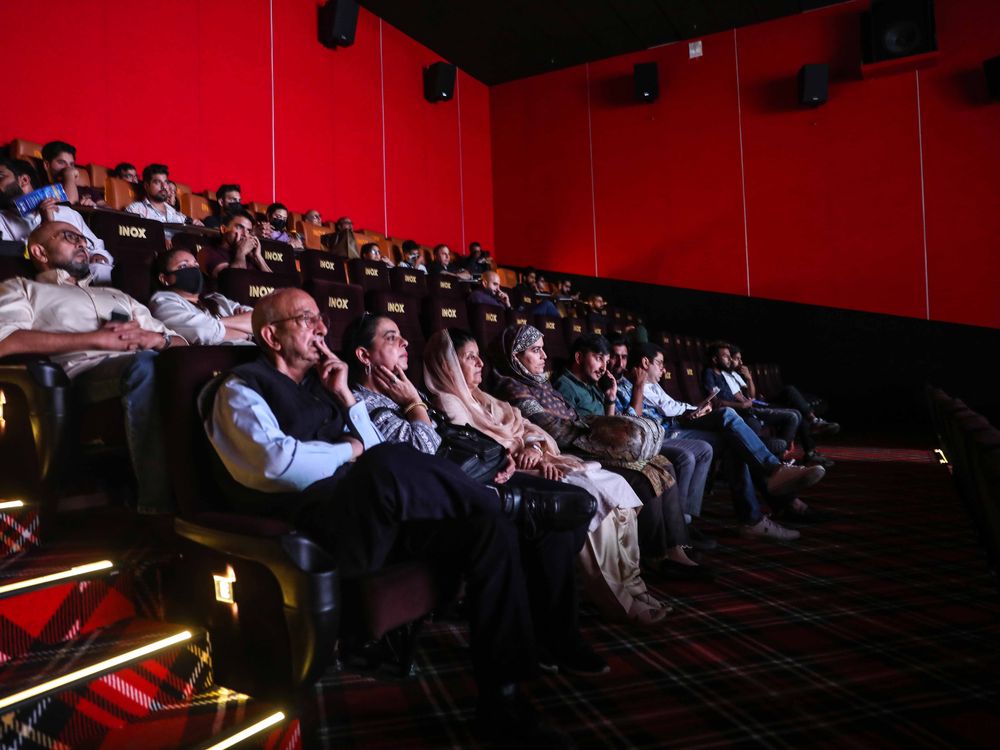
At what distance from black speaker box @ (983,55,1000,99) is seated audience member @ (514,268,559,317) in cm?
403

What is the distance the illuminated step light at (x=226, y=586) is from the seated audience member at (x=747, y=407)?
301cm

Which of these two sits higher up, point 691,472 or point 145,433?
point 145,433

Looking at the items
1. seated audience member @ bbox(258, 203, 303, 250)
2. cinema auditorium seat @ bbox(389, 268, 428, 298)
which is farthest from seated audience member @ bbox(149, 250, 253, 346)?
seated audience member @ bbox(258, 203, 303, 250)

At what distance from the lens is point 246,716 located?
42.8 inches

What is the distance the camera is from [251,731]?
1036mm

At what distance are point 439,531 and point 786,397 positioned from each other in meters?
4.59

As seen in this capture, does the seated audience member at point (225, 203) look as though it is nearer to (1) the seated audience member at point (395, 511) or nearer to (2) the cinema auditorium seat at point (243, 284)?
(2) the cinema auditorium seat at point (243, 284)

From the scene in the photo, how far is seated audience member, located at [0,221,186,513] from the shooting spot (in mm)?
1367

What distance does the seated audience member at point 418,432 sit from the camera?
4.84ft

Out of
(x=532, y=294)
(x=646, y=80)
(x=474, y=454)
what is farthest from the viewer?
(x=646, y=80)

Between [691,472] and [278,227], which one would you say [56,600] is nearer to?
[691,472]

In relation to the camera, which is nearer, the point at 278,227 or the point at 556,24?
the point at 278,227

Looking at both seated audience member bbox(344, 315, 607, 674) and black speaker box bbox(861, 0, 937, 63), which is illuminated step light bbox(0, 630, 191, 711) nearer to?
seated audience member bbox(344, 315, 607, 674)

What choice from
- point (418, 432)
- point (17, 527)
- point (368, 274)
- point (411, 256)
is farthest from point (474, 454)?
point (411, 256)
